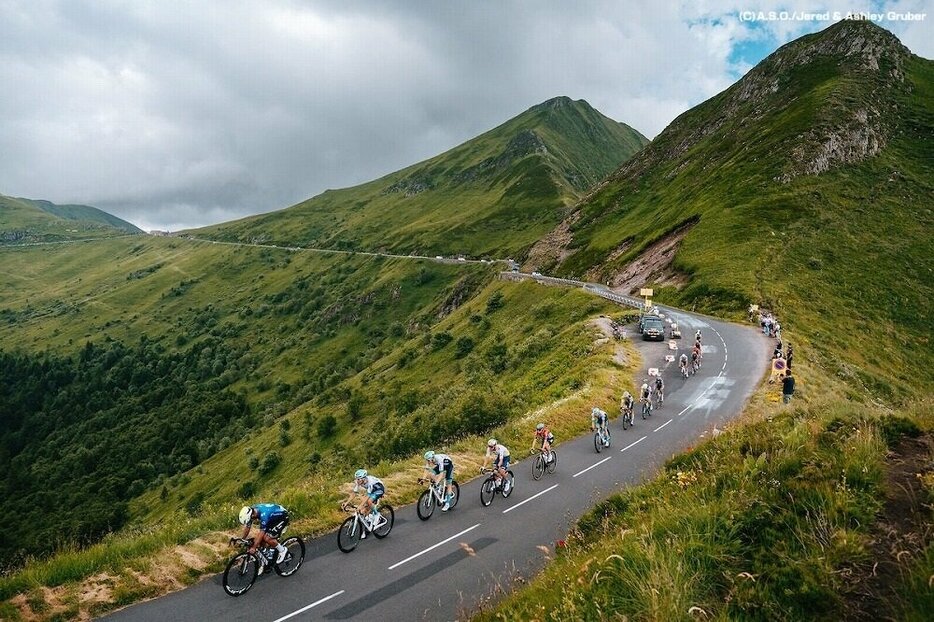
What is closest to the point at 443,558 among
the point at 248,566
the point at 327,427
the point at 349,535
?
the point at 349,535

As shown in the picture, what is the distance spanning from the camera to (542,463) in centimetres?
2144

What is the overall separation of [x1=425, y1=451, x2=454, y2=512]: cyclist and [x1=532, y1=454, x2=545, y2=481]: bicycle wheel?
508 centimetres

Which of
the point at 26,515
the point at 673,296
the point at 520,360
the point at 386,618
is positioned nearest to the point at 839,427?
the point at 386,618

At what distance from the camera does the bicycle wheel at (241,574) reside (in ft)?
39.2

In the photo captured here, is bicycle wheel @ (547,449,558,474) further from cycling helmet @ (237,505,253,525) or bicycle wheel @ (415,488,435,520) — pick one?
cycling helmet @ (237,505,253,525)

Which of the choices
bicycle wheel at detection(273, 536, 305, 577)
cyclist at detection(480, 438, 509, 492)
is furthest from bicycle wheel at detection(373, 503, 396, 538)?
cyclist at detection(480, 438, 509, 492)

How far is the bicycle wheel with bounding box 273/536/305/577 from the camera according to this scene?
12.8 metres

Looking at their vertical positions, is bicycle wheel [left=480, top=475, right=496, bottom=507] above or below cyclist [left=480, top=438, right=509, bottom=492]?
below

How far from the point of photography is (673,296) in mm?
65625

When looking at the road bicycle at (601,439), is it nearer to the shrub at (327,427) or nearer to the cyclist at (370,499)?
the cyclist at (370,499)

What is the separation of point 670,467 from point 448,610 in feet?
22.0

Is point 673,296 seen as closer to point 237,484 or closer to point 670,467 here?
point 670,467

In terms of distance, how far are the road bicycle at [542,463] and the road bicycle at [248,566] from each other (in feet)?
36.0

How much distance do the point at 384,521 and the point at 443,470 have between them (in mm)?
2646
